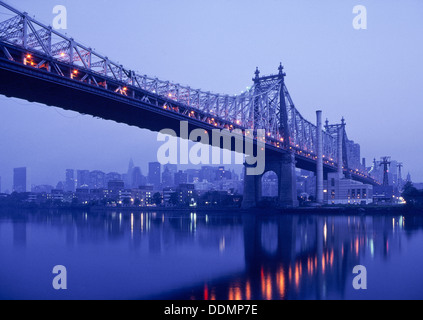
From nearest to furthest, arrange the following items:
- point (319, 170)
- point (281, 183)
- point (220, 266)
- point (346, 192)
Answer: point (220, 266)
point (281, 183)
point (319, 170)
point (346, 192)

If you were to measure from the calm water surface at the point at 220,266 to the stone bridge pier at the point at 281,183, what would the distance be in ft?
98.1

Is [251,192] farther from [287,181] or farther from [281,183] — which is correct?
[287,181]

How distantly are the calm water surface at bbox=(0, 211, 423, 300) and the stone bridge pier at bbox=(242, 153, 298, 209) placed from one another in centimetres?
2990

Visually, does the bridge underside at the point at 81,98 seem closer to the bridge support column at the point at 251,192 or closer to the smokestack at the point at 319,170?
the bridge support column at the point at 251,192

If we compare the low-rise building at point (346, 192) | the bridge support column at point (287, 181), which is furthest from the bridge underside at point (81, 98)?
the low-rise building at point (346, 192)

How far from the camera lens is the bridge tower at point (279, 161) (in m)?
65.6

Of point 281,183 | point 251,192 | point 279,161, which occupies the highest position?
point 279,161

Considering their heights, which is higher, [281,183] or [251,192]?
[281,183]

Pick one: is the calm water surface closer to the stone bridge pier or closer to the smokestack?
the stone bridge pier

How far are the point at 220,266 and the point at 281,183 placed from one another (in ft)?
153

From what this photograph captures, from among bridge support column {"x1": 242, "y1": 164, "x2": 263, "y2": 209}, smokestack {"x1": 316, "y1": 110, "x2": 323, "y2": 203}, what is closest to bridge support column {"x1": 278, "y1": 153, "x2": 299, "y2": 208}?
bridge support column {"x1": 242, "y1": 164, "x2": 263, "y2": 209}

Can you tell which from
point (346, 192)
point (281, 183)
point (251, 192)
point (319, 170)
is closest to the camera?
point (281, 183)

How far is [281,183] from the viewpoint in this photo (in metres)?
66.4

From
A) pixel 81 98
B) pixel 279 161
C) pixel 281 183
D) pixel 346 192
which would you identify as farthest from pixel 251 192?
pixel 81 98
